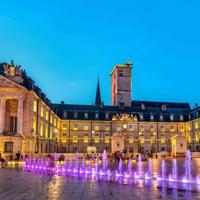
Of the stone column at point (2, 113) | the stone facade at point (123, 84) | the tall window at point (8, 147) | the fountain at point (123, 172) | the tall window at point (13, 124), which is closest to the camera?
the fountain at point (123, 172)

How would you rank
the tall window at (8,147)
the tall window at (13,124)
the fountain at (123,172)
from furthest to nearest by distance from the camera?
1. the tall window at (13,124)
2. the tall window at (8,147)
3. the fountain at (123,172)

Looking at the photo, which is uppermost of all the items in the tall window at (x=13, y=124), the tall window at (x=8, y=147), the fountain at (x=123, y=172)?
the tall window at (x=13, y=124)

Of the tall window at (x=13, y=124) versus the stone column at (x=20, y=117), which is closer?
the stone column at (x=20, y=117)

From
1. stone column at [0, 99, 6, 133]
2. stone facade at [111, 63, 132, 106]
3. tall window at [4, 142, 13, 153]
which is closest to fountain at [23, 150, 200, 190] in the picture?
tall window at [4, 142, 13, 153]

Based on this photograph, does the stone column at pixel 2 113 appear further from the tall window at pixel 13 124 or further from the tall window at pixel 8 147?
the tall window at pixel 8 147

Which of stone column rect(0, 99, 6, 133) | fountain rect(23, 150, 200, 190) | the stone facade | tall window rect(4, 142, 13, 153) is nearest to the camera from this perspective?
fountain rect(23, 150, 200, 190)

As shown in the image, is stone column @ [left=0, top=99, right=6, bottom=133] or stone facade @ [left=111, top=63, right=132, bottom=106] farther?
stone facade @ [left=111, top=63, right=132, bottom=106]

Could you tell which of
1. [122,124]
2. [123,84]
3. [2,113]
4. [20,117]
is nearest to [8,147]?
[20,117]

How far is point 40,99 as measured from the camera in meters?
66.5

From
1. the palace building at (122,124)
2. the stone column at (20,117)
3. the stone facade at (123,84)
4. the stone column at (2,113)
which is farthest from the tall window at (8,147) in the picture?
the stone facade at (123,84)

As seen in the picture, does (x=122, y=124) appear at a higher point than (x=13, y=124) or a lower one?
higher

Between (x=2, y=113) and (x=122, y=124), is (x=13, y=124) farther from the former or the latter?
(x=122, y=124)

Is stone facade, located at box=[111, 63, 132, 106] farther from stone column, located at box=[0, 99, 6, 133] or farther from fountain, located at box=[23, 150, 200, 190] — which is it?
fountain, located at box=[23, 150, 200, 190]

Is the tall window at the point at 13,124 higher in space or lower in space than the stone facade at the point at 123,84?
lower
